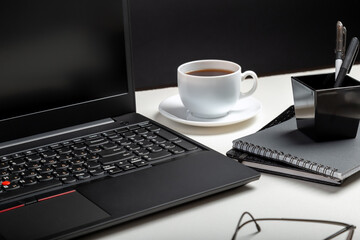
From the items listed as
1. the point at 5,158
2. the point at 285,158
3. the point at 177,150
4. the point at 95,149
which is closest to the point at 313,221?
the point at 285,158

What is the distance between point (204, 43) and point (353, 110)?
2.08 metres

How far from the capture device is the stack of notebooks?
0.87m

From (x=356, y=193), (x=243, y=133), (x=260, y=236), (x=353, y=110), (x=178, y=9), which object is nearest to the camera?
(x=260, y=236)

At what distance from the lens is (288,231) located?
751mm

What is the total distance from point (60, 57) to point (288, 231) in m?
0.49

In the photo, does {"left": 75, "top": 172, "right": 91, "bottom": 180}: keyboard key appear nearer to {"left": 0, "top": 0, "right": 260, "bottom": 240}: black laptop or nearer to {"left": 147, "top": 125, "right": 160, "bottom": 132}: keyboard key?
{"left": 0, "top": 0, "right": 260, "bottom": 240}: black laptop

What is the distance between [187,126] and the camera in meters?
1.13

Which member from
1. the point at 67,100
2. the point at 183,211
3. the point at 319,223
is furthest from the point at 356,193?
the point at 67,100

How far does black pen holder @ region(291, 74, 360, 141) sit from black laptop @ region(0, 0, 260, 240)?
0.53ft

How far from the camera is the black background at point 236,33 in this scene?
2.84 metres

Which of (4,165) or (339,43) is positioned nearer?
(4,165)

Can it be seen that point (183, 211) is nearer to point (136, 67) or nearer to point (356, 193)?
point (356, 193)

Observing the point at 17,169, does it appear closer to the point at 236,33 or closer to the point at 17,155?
the point at 17,155

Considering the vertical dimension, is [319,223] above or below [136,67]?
above
